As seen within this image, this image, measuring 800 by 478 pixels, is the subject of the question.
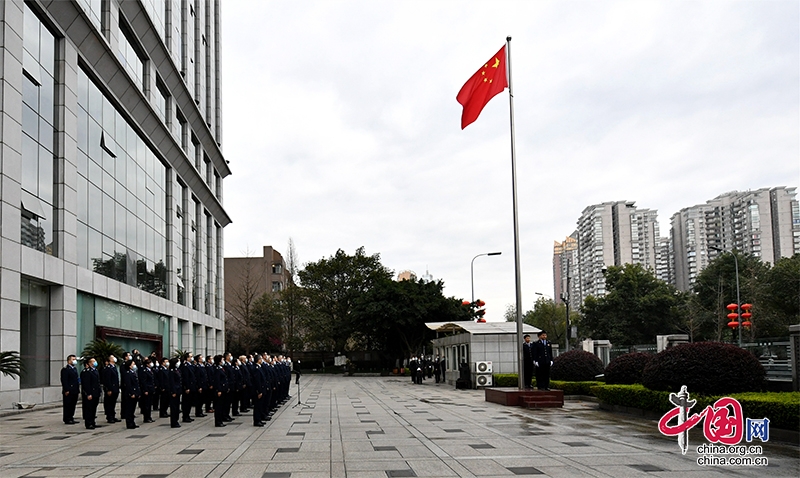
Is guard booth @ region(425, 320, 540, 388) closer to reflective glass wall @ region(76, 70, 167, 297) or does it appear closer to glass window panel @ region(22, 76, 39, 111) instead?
reflective glass wall @ region(76, 70, 167, 297)

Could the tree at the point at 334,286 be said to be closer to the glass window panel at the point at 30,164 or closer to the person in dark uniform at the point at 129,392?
the glass window panel at the point at 30,164

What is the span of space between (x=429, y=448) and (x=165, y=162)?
3147 centimetres

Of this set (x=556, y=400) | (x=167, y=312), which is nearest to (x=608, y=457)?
(x=556, y=400)

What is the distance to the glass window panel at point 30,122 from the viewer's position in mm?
21359

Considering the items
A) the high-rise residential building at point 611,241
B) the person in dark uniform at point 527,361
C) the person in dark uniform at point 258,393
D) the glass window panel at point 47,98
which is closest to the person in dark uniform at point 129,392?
the person in dark uniform at point 258,393

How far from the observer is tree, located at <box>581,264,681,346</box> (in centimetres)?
6800

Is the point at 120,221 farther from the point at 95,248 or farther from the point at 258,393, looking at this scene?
the point at 258,393

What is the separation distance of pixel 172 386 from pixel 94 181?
1360cm

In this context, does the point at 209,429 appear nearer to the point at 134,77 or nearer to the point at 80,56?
the point at 80,56

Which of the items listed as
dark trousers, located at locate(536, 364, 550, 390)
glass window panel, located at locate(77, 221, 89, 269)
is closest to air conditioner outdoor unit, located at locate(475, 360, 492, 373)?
dark trousers, located at locate(536, 364, 550, 390)

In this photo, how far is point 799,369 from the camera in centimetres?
1407

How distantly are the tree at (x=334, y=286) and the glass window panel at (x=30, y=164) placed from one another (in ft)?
162

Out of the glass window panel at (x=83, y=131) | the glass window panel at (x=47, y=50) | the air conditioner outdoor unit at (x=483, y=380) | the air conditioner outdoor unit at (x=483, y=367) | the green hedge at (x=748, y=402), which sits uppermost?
the glass window panel at (x=47, y=50)

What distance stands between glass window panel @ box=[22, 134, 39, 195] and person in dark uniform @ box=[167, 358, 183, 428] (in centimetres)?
846
